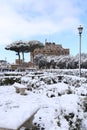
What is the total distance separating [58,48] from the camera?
3925 inches

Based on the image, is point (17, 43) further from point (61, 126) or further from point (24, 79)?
point (61, 126)

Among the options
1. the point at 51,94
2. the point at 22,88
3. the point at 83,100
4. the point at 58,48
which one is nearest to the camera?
the point at 83,100

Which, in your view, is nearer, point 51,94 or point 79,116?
point 79,116

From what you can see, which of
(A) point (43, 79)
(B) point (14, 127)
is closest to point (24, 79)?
(A) point (43, 79)

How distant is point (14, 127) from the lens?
4746 millimetres

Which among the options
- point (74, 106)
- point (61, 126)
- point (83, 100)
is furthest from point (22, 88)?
point (61, 126)

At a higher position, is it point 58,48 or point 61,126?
point 58,48

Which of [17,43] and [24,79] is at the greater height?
[17,43]

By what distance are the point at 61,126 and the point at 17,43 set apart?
36.7 metres

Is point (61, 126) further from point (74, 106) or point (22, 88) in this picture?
point (22, 88)

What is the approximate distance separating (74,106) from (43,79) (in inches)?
400

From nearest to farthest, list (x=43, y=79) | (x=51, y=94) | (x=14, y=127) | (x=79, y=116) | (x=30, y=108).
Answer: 1. (x=14, y=127)
2. (x=30, y=108)
3. (x=79, y=116)
4. (x=51, y=94)
5. (x=43, y=79)

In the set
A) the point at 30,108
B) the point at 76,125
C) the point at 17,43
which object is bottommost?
the point at 76,125

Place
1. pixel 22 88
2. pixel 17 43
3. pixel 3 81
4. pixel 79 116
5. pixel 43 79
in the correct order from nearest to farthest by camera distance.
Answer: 1. pixel 79 116
2. pixel 22 88
3. pixel 43 79
4. pixel 3 81
5. pixel 17 43
